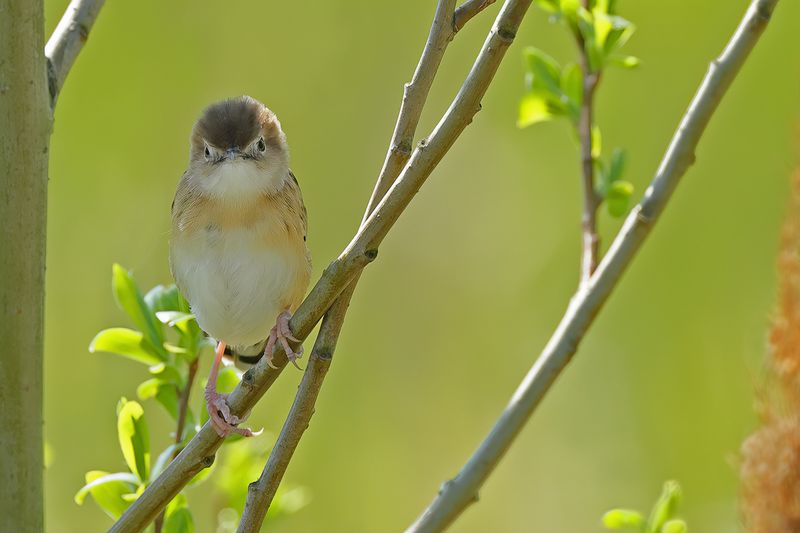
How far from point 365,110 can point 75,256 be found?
4.24ft

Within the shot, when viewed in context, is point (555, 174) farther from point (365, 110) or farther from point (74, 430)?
point (74, 430)

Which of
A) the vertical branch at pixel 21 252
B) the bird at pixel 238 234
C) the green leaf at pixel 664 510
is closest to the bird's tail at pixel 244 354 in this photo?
the bird at pixel 238 234

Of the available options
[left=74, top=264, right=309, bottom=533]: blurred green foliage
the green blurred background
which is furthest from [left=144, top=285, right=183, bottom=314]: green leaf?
the green blurred background

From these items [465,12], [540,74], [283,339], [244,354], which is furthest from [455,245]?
[465,12]

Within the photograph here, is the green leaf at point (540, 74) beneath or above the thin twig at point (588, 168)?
above

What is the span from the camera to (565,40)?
4.56 metres

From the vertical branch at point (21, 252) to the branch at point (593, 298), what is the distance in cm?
65

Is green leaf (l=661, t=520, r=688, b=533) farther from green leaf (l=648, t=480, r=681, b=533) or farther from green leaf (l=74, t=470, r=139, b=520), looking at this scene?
green leaf (l=74, t=470, r=139, b=520)

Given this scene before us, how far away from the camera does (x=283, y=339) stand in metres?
1.74

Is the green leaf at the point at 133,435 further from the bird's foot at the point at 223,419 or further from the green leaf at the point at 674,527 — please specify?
the green leaf at the point at 674,527

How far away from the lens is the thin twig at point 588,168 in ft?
6.79

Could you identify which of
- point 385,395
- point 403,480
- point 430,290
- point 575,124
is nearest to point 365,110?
point 430,290

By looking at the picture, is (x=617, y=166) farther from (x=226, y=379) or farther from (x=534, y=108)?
(x=226, y=379)

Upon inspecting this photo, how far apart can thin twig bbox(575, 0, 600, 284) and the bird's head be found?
0.65m
